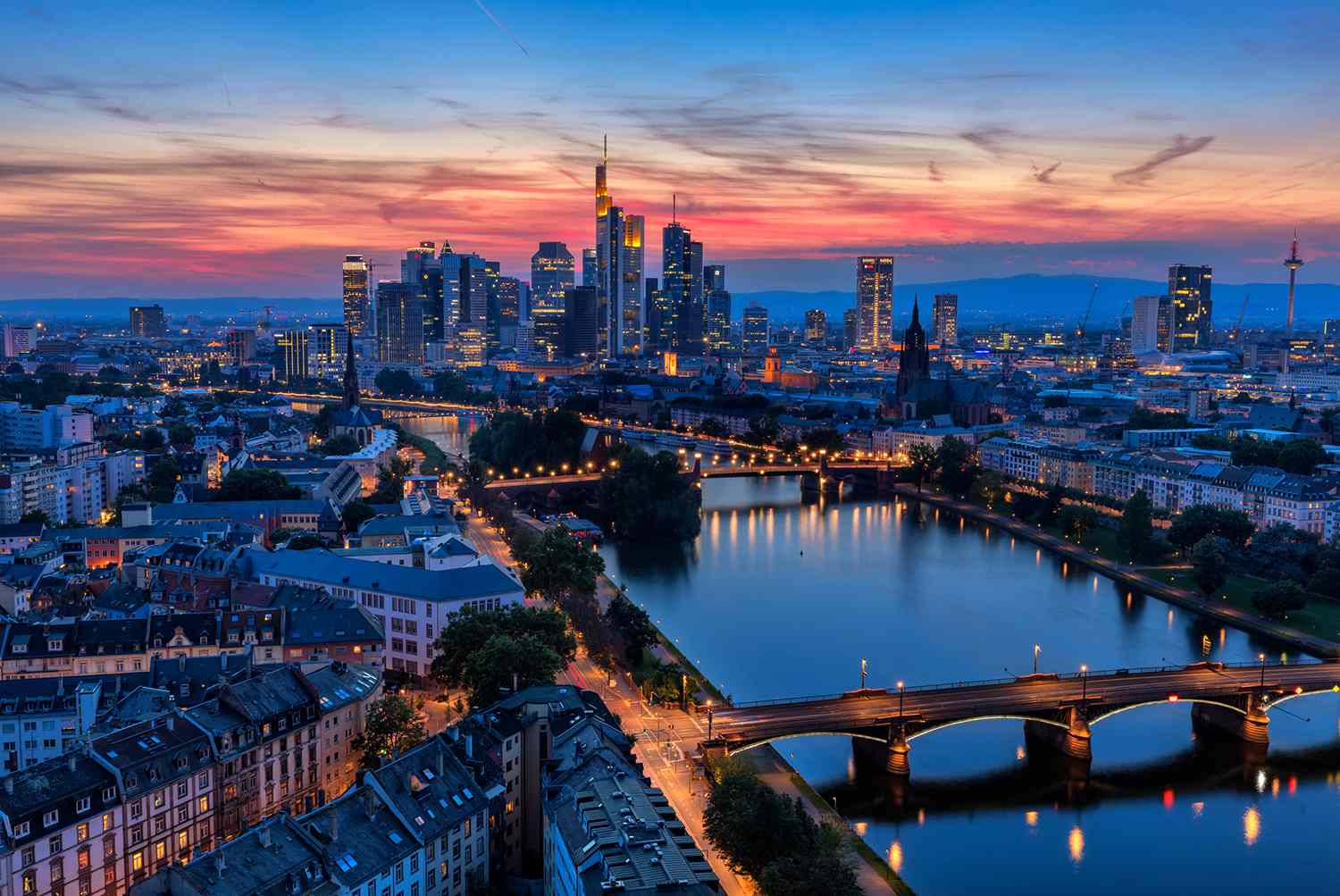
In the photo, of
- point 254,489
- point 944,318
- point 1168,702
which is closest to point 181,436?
point 254,489

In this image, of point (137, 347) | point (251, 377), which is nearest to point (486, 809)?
point (251, 377)

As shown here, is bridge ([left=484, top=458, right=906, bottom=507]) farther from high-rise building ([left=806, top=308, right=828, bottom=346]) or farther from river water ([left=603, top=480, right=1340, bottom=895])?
high-rise building ([left=806, top=308, right=828, bottom=346])

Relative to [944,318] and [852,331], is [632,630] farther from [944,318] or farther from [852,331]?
[944,318]

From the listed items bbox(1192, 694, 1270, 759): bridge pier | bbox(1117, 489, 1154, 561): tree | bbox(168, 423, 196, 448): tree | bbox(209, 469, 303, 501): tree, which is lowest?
bbox(1192, 694, 1270, 759): bridge pier

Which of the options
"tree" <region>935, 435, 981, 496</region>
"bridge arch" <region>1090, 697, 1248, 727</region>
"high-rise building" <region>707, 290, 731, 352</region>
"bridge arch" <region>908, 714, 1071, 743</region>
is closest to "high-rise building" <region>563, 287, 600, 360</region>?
"high-rise building" <region>707, 290, 731, 352</region>

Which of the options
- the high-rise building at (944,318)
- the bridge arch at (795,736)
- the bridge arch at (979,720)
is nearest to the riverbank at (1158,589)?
the bridge arch at (979,720)
